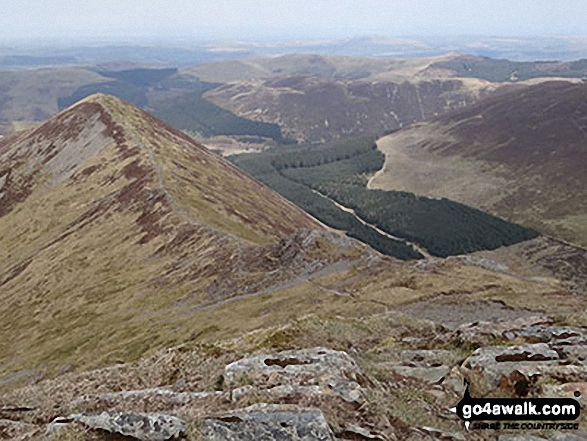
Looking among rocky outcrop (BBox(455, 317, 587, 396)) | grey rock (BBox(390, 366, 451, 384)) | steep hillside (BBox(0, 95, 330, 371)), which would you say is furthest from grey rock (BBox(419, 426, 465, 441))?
steep hillside (BBox(0, 95, 330, 371))

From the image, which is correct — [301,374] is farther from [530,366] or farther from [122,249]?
[122,249]

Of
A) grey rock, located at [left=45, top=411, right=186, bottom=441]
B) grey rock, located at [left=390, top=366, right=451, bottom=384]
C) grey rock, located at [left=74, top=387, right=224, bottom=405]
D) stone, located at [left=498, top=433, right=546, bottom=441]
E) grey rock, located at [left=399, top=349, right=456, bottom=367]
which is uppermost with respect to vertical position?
grey rock, located at [left=45, top=411, right=186, bottom=441]

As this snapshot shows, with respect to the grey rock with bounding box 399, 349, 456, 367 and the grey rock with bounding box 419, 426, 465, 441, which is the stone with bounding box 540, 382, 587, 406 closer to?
the grey rock with bounding box 419, 426, 465, 441

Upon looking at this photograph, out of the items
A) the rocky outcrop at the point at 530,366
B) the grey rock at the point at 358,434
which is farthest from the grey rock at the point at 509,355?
the grey rock at the point at 358,434

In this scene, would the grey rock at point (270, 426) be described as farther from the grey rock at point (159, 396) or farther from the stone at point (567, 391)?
the stone at point (567, 391)

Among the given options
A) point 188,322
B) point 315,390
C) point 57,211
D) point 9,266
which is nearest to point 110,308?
point 188,322
